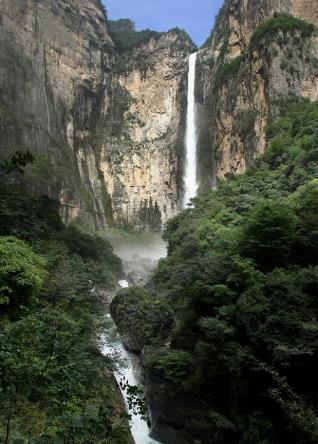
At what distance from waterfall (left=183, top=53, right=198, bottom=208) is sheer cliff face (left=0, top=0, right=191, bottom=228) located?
1.15 meters

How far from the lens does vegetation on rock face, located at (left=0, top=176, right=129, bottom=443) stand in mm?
4613

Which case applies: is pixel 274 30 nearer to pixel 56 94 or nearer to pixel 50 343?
pixel 56 94

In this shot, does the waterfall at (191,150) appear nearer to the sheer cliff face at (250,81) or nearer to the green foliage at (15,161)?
the sheer cliff face at (250,81)

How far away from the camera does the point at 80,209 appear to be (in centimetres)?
4803

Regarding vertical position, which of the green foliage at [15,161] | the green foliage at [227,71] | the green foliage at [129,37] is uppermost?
the green foliage at [129,37]

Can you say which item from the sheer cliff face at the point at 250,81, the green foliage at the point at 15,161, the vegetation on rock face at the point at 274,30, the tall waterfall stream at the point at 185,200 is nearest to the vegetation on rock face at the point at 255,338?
the green foliage at the point at 15,161

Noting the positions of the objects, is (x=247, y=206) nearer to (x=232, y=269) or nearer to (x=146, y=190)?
(x=232, y=269)

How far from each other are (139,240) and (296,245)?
117 ft

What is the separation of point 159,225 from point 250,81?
17947 millimetres

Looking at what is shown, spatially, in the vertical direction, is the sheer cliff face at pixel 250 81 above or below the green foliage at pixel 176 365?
above

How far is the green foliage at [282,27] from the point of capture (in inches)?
1598

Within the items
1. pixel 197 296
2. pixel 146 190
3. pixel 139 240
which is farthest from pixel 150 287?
pixel 146 190

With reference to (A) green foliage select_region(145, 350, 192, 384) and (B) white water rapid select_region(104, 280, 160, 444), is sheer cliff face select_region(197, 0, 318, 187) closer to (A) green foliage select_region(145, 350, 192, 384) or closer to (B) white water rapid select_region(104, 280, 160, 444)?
(B) white water rapid select_region(104, 280, 160, 444)

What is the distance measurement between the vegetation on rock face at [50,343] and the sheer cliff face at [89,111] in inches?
675
